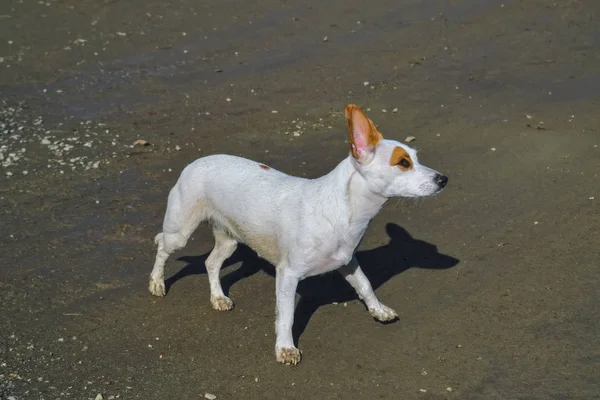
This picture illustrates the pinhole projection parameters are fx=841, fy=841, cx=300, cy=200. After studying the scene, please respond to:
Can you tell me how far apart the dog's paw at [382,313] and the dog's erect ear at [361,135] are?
58.8 inches

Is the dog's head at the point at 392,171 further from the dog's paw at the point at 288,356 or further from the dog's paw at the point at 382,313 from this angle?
the dog's paw at the point at 288,356

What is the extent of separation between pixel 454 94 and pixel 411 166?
5.88 meters

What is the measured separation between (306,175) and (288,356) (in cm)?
358

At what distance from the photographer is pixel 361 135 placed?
591 centimetres

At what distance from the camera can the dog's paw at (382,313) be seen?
691cm

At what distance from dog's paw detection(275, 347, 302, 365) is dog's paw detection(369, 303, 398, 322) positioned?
0.82 metres

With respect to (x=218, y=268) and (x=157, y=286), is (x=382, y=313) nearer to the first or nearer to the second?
(x=218, y=268)

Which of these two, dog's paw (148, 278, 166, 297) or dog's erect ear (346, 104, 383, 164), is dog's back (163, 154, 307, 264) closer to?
dog's paw (148, 278, 166, 297)

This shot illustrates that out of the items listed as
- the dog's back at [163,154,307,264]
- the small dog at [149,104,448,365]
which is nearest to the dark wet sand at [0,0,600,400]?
the small dog at [149,104,448,365]

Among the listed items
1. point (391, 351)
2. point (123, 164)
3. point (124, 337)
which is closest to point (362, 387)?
point (391, 351)

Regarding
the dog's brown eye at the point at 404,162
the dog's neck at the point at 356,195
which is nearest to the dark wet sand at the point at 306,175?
the dog's neck at the point at 356,195

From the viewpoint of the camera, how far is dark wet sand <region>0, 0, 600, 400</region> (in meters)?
6.48

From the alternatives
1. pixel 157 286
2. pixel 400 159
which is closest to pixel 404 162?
pixel 400 159

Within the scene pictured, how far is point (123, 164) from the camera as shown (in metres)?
10.2
